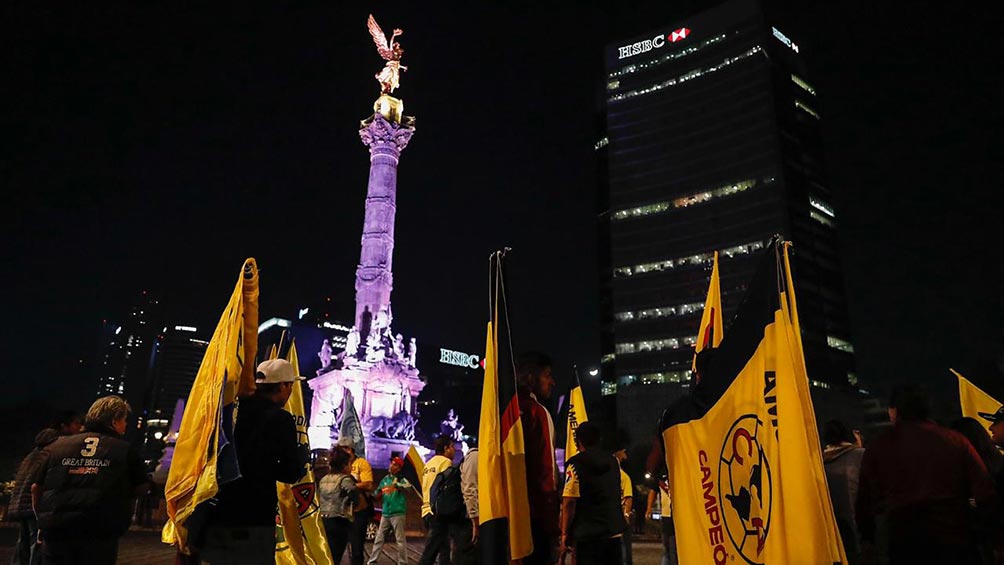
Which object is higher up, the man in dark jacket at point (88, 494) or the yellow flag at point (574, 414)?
the yellow flag at point (574, 414)

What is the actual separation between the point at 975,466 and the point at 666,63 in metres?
94.6

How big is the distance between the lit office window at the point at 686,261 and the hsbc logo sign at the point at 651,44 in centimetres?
3197

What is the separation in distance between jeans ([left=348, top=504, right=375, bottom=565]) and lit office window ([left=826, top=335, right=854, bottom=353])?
287 ft

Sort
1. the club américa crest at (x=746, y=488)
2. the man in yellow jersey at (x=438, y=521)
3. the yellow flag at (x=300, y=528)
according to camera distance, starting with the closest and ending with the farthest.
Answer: the club américa crest at (x=746, y=488), the yellow flag at (x=300, y=528), the man in yellow jersey at (x=438, y=521)

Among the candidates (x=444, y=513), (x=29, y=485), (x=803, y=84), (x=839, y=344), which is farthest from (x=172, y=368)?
(x=444, y=513)

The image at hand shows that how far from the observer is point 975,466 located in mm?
4039

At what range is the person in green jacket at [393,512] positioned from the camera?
9.54 metres

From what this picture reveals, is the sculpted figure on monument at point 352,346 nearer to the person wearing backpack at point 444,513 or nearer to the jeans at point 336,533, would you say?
the jeans at point 336,533

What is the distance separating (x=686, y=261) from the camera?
81500 mm

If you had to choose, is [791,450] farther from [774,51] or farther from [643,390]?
[774,51]

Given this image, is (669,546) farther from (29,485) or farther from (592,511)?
(29,485)

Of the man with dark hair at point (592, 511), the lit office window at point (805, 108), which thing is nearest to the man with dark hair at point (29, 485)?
the man with dark hair at point (592, 511)

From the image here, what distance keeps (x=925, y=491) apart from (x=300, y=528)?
19.2ft

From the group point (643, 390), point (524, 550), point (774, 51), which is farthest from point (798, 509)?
point (774, 51)
